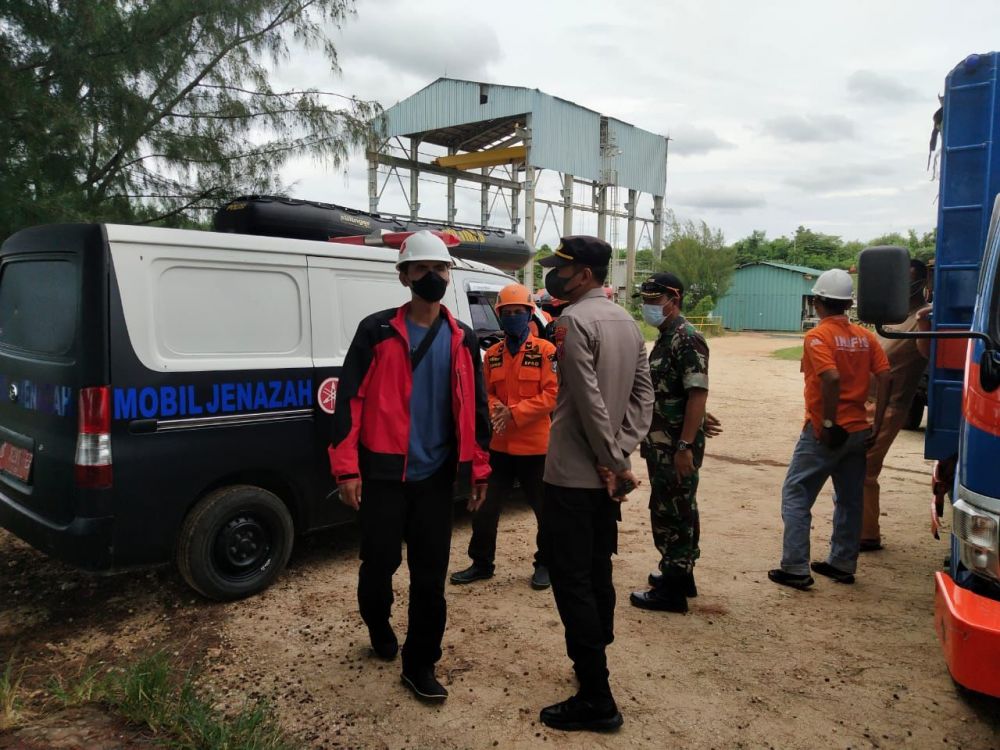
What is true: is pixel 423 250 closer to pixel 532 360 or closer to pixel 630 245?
pixel 532 360

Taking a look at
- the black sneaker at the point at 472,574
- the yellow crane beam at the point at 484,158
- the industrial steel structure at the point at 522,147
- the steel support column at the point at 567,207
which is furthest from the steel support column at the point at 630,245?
the black sneaker at the point at 472,574

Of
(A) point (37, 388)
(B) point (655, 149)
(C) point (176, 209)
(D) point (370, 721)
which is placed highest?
(B) point (655, 149)

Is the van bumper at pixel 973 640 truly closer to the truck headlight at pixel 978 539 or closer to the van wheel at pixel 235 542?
the truck headlight at pixel 978 539

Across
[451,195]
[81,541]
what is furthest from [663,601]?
[451,195]

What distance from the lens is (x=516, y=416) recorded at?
3975 millimetres

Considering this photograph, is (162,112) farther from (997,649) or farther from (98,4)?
(997,649)

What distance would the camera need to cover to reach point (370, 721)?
2.78 metres

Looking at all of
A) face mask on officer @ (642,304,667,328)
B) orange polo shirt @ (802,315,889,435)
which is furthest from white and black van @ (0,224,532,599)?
orange polo shirt @ (802,315,889,435)

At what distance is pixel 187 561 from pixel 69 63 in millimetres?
4042

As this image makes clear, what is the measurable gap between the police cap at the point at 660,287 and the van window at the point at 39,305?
2.85 m

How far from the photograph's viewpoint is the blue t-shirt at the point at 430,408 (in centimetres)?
291

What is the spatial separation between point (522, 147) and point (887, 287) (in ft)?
80.9

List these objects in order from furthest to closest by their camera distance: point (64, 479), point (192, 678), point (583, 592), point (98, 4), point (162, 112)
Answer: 1. point (162, 112)
2. point (98, 4)
3. point (64, 479)
4. point (192, 678)
5. point (583, 592)

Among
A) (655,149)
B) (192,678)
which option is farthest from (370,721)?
(655,149)
